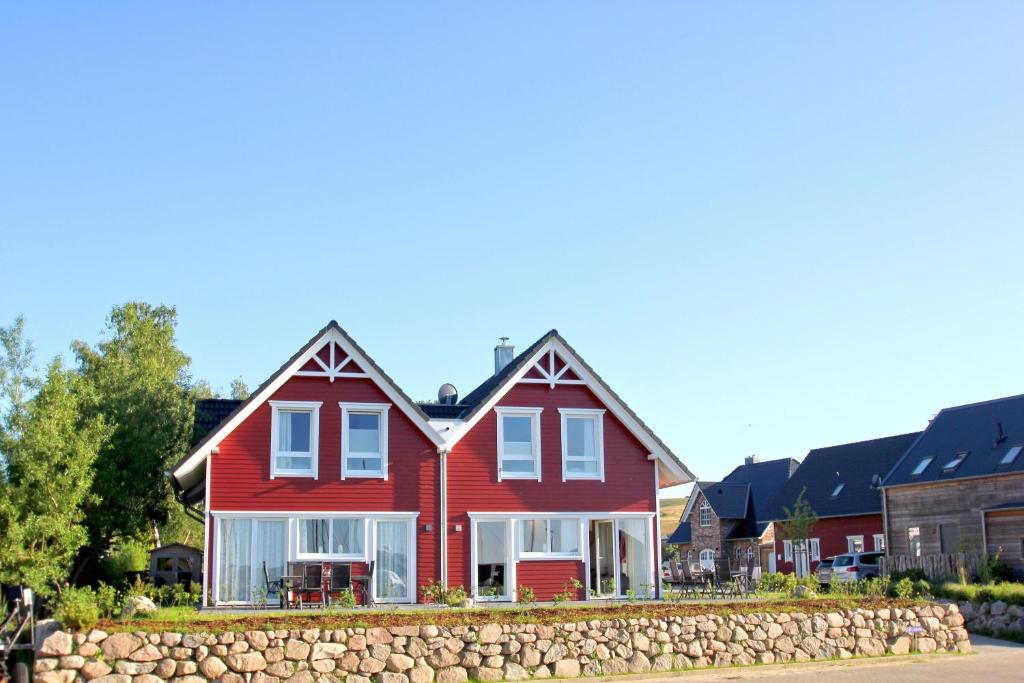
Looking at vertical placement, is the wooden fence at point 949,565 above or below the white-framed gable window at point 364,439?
below

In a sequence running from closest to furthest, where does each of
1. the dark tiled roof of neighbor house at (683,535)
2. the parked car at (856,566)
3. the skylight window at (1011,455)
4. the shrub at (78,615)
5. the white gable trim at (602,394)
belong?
the shrub at (78,615) → the white gable trim at (602,394) → the skylight window at (1011,455) → the parked car at (856,566) → the dark tiled roof of neighbor house at (683,535)

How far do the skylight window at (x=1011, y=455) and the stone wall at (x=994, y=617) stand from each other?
10334 mm

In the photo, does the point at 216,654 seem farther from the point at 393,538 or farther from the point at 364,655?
the point at 393,538

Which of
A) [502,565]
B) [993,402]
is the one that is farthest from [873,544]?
[502,565]

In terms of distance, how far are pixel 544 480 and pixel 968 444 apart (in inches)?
916

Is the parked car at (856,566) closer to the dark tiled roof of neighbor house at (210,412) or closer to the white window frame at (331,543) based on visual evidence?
the white window frame at (331,543)

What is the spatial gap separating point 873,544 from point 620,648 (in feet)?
106

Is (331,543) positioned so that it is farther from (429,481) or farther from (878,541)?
(878,541)

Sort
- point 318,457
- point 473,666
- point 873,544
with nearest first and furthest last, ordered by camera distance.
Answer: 1. point 473,666
2. point 318,457
3. point 873,544

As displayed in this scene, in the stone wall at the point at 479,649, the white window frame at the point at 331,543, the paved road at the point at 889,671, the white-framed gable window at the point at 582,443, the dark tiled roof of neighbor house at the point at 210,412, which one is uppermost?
the dark tiled roof of neighbor house at the point at 210,412

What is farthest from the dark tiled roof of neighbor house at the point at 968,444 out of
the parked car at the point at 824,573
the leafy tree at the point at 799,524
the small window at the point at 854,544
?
the leafy tree at the point at 799,524

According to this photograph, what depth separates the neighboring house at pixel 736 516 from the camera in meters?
60.5

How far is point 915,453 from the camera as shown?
→ 47.5 meters

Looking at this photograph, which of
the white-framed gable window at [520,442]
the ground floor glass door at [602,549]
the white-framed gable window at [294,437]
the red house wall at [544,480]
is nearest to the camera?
the white-framed gable window at [294,437]
